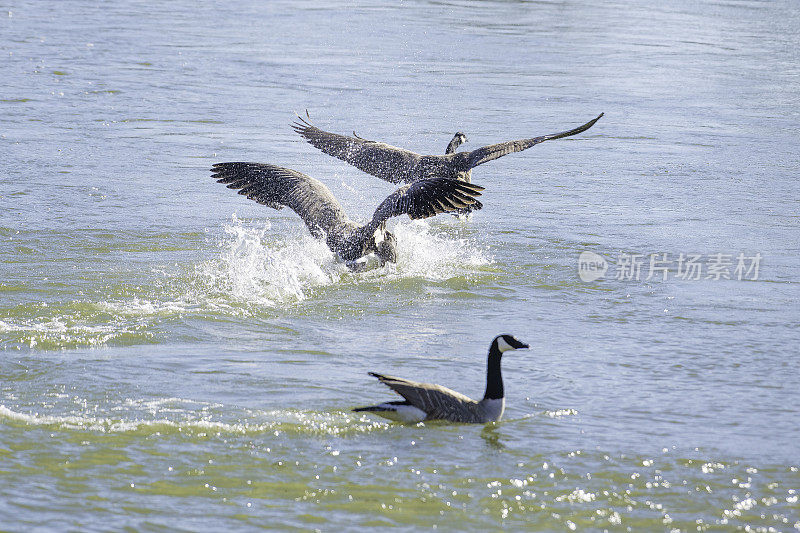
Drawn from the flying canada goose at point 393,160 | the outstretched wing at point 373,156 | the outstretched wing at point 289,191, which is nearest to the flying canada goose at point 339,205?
the outstretched wing at point 289,191


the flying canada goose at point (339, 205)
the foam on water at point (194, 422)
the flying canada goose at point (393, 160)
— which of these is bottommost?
the foam on water at point (194, 422)

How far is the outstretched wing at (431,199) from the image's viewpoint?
874 centimetres

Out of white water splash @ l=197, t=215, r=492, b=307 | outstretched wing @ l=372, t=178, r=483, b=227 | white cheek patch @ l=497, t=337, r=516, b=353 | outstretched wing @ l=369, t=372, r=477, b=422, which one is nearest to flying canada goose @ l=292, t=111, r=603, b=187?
white water splash @ l=197, t=215, r=492, b=307

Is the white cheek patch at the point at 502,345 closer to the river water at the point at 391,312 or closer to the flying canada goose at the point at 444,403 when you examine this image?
the flying canada goose at the point at 444,403

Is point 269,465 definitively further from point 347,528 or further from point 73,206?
point 73,206

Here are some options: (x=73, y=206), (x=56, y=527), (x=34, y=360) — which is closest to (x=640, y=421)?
(x=56, y=527)

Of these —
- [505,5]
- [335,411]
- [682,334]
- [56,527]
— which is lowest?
[56,527]

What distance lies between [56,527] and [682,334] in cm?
469

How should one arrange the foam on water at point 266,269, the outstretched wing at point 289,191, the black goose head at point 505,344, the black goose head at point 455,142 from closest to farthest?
the black goose head at point 505,344, the foam on water at point 266,269, the outstretched wing at point 289,191, the black goose head at point 455,142

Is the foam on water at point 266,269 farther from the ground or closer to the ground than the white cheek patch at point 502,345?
farther from the ground

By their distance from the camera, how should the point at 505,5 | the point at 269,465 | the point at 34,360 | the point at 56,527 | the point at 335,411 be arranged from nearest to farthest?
1. the point at 56,527
2. the point at 269,465
3. the point at 335,411
4. the point at 34,360
5. the point at 505,5

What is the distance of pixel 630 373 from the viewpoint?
23.4 feet

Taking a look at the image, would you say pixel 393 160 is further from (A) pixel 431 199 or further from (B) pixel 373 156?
(A) pixel 431 199

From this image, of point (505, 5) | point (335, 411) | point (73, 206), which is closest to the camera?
point (335, 411)
